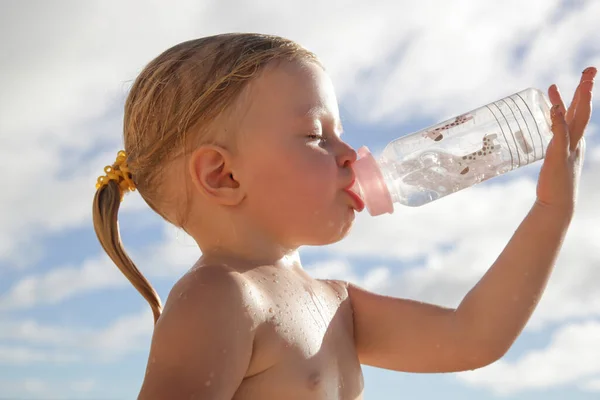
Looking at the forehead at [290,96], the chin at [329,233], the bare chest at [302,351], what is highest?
the forehead at [290,96]

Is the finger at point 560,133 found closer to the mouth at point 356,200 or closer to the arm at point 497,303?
the arm at point 497,303

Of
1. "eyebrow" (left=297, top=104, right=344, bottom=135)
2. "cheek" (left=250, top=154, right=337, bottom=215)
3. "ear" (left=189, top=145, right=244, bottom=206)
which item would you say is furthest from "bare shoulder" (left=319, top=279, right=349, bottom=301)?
"eyebrow" (left=297, top=104, right=344, bottom=135)

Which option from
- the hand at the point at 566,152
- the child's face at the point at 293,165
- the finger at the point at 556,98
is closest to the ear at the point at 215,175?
the child's face at the point at 293,165

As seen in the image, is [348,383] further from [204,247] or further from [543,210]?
[543,210]

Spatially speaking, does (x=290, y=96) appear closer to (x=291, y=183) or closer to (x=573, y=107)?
(x=291, y=183)

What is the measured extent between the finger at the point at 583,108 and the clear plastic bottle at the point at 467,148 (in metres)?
0.62

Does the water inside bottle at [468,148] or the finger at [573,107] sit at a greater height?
the water inside bottle at [468,148]

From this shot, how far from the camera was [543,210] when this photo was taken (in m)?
3.06

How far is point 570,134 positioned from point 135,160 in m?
1.75

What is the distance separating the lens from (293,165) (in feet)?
9.50

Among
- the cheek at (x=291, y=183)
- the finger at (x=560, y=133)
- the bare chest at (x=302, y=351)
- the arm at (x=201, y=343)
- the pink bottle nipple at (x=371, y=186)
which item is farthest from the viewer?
the pink bottle nipple at (x=371, y=186)

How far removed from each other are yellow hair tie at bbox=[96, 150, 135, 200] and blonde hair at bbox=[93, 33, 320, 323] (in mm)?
20

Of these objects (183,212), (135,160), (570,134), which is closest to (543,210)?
(570,134)

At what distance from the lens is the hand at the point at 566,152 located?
303 cm
